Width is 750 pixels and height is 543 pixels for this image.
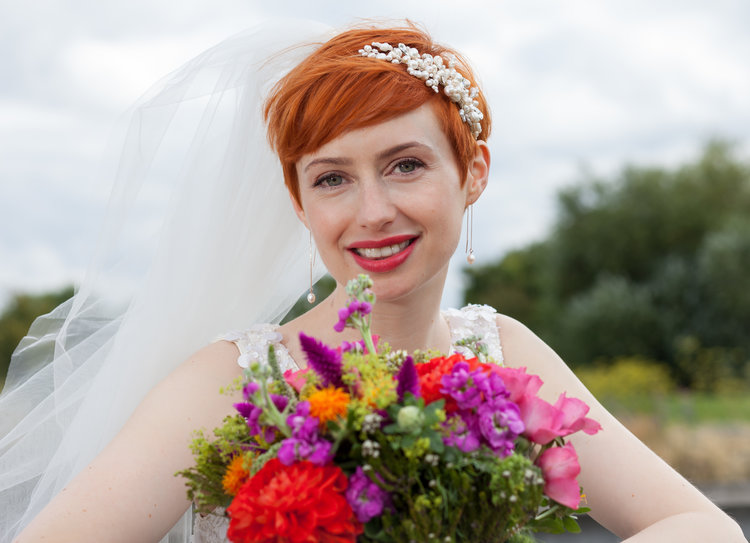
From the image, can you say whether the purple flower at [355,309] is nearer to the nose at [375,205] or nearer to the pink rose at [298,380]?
the pink rose at [298,380]

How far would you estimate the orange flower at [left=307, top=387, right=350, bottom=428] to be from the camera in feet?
4.98

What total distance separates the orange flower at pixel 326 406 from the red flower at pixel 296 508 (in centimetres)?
9

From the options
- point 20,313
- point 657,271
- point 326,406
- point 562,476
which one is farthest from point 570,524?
point 657,271

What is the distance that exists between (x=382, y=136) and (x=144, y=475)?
1216 mm

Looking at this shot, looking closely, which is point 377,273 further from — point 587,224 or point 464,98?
point 587,224

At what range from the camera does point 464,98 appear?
278 centimetres

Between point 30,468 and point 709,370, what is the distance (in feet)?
86.7

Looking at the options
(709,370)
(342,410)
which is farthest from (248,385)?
(709,370)

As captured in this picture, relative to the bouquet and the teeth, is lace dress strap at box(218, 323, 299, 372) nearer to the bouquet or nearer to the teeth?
the teeth

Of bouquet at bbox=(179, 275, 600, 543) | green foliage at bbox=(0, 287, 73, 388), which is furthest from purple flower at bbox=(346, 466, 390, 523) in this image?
green foliage at bbox=(0, 287, 73, 388)

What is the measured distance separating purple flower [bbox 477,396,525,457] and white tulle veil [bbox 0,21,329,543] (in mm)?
1667

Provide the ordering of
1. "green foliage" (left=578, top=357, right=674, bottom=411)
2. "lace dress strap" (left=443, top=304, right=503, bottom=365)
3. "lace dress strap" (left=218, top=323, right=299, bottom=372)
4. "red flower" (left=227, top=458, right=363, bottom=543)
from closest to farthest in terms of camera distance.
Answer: "red flower" (left=227, top=458, right=363, bottom=543) → "lace dress strap" (left=218, top=323, right=299, bottom=372) → "lace dress strap" (left=443, top=304, right=503, bottom=365) → "green foliage" (left=578, top=357, right=674, bottom=411)

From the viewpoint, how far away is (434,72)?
8.89 feet

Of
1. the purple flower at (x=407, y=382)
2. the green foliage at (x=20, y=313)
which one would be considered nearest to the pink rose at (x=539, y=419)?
the purple flower at (x=407, y=382)
